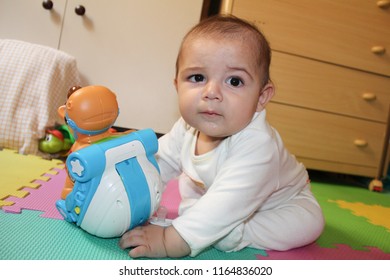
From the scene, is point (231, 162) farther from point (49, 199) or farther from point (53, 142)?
point (53, 142)

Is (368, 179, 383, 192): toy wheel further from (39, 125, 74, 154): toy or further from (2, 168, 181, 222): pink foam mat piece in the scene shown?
(39, 125, 74, 154): toy

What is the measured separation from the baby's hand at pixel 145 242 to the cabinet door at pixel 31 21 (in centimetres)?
115

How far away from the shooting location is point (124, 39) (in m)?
1.49

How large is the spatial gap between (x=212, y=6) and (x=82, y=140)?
127 centimetres

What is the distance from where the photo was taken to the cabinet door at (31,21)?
4.55 ft

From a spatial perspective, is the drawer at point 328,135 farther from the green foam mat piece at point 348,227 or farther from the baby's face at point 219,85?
the baby's face at point 219,85

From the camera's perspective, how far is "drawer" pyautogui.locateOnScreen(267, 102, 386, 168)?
146 centimetres

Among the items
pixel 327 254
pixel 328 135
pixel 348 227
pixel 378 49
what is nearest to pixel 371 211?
pixel 348 227

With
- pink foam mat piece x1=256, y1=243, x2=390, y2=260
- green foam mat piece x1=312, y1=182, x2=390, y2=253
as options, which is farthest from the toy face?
green foam mat piece x1=312, y1=182, x2=390, y2=253

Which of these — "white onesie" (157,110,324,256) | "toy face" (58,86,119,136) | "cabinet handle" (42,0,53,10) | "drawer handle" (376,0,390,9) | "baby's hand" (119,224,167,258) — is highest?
"drawer handle" (376,0,390,9)

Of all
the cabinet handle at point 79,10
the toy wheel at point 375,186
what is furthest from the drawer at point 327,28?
the cabinet handle at point 79,10

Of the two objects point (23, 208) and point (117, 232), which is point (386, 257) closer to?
point (117, 232)

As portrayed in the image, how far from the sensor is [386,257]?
718 millimetres

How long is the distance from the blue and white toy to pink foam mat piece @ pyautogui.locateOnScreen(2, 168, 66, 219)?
96 mm
